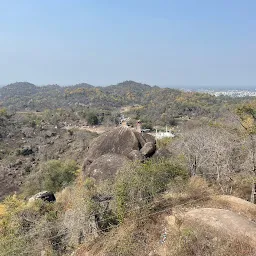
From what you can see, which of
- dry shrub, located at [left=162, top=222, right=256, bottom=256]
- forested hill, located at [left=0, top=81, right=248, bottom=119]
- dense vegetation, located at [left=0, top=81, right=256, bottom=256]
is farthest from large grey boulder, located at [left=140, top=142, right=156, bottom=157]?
forested hill, located at [left=0, top=81, right=248, bottom=119]

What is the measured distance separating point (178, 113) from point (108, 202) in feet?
217

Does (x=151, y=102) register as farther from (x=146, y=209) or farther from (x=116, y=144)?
(x=146, y=209)

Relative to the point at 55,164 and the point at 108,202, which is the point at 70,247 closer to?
the point at 108,202

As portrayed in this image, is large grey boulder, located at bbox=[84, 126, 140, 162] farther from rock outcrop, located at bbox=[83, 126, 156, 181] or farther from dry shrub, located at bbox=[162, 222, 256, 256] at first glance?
dry shrub, located at bbox=[162, 222, 256, 256]

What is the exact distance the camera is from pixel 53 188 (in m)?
21.0

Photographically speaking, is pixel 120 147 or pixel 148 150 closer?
pixel 148 150

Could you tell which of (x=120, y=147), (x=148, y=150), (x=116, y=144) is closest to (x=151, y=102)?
(x=116, y=144)

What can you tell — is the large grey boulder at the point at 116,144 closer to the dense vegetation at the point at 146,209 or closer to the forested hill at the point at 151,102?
the dense vegetation at the point at 146,209

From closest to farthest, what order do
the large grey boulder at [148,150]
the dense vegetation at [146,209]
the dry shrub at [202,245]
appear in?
the dry shrub at [202,245] → the dense vegetation at [146,209] → the large grey boulder at [148,150]

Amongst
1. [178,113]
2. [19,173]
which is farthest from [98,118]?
[19,173]

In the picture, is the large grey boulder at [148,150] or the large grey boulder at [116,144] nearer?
the large grey boulder at [148,150]

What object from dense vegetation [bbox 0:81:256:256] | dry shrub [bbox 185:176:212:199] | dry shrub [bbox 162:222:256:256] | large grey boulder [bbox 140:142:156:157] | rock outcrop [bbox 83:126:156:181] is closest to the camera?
dry shrub [bbox 162:222:256:256]

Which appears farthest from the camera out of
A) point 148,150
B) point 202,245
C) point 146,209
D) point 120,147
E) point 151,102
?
point 151,102

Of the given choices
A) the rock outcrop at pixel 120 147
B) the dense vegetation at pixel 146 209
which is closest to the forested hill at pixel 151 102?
the rock outcrop at pixel 120 147
